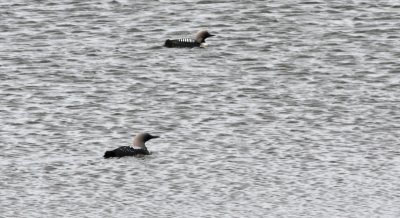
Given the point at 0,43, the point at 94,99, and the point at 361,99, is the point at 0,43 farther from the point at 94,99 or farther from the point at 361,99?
the point at 361,99

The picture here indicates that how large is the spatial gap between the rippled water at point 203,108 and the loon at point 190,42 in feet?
0.64

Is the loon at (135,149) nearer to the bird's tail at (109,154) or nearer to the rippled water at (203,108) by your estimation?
the bird's tail at (109,154)

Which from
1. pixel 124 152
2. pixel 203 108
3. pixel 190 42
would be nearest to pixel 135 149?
pixel 124 152

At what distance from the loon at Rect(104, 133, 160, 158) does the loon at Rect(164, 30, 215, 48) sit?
9.46 metres

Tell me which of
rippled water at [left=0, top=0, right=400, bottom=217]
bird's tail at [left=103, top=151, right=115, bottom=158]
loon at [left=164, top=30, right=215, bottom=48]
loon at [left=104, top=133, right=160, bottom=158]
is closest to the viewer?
rippled water at [left=0, top=0, right=400, bottom=217]

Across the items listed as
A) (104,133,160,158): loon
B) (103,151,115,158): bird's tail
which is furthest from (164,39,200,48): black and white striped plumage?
(103,151,115,158): bird's tail

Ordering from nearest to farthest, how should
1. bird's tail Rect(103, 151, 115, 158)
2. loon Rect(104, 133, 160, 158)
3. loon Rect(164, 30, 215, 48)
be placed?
bird's tail Rect(103, 151, 115, 158) < loon Rect(104, 133, 160, 158) < loon Rect(164, 30, 215, 48)

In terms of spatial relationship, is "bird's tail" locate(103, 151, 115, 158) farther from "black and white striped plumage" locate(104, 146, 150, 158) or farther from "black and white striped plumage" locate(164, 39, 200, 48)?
"black and white striped plumage" locate(164, 39, 200, 48)

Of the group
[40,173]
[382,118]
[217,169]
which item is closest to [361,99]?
[382,118]

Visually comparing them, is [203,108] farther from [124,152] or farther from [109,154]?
[109,154]

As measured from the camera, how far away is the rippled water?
21.3 meters

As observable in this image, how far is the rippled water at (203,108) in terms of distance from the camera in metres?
21.3

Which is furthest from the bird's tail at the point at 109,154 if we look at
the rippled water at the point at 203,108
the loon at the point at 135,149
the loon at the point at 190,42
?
the loon at the point at 190,42

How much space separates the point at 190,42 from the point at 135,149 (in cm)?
1044
